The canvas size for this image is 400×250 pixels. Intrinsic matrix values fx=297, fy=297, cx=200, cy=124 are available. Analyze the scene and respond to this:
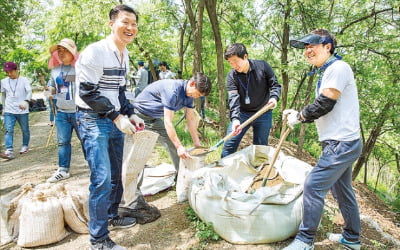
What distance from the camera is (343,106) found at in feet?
6.82

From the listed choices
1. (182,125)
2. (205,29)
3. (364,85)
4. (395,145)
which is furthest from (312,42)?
(205,29)

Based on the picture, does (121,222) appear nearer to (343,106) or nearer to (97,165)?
(97,165)

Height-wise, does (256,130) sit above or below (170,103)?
below

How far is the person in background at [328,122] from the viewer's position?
2.03 metres

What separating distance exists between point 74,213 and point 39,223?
0.27m

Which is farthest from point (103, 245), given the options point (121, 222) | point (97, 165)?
point (97, 165)

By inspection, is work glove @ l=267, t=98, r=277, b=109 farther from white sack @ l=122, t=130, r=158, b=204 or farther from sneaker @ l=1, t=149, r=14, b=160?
sneaker @ l=1, t=149, r=14, b=160

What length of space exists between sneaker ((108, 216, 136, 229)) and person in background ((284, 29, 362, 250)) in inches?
54.2

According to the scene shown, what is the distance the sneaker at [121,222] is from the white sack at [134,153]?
21 centimetres

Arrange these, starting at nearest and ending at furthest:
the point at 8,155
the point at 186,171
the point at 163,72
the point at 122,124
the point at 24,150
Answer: the point at 122,124
the point at 186,171
the point at 8,155
the point at 24,150
the point at 163,72

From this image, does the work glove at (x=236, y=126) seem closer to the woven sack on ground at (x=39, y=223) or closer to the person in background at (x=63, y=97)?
the woven sack on ground at (x=39, y=223)

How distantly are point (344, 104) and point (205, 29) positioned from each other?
8.09m

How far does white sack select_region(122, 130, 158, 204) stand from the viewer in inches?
102

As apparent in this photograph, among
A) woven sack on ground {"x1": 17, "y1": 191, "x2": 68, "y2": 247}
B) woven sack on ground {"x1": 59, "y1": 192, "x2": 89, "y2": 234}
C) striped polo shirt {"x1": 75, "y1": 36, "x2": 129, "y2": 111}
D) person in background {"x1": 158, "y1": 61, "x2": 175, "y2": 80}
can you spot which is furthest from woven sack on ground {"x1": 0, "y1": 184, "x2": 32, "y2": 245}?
person in background {"x1": 158, "y1": 61, "x2": 175, "y2": 80}
